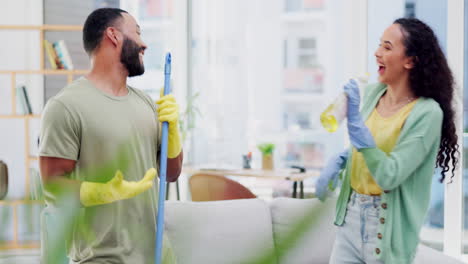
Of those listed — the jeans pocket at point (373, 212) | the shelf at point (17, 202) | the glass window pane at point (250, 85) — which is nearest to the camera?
the shelf at point (17, 202)

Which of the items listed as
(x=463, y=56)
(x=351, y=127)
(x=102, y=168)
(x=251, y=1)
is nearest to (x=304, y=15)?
(x=251, y=1)

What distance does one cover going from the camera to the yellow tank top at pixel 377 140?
63.7 inches

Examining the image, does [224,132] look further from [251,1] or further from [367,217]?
[367,217]

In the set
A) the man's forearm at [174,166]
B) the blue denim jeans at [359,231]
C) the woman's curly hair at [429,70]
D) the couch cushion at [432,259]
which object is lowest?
the couch cushion at [432,259]

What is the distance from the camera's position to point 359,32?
175 inches

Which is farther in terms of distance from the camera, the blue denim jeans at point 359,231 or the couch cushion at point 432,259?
the couch cushion at point 432,259

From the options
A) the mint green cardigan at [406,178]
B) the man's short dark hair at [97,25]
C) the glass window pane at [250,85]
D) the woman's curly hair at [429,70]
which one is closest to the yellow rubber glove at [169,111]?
the man's short dark hair at [97,25]

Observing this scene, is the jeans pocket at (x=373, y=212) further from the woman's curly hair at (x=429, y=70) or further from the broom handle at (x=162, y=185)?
the broom handle at (x=162, y=185)

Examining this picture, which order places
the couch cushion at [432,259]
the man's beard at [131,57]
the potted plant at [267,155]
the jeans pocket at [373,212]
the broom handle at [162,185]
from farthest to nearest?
the potted plant at [267,155], the couch cushion at [432,259], the jeans pocket at [373,212], the man's beard at [131,57], the broom handle at [162,185]

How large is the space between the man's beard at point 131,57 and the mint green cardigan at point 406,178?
0.65 m

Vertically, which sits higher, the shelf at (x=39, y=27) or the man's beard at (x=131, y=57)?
the shelf at (x=39, y=27)

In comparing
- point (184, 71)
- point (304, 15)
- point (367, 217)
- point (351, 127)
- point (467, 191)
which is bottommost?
point (467, 191)

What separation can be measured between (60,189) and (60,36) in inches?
182

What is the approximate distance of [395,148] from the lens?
5.20ft
